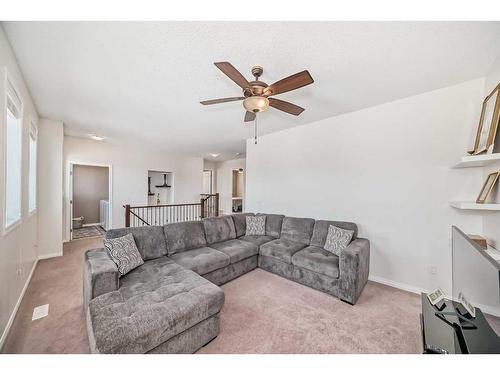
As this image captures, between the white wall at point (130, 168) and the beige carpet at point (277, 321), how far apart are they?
314 centimetres

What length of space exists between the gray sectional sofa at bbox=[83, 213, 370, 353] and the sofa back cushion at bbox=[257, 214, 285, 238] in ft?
0.06

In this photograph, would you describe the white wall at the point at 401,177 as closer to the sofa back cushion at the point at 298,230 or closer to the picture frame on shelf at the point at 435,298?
the sofa back cushion at the point at 298,230

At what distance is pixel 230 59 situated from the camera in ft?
5.97

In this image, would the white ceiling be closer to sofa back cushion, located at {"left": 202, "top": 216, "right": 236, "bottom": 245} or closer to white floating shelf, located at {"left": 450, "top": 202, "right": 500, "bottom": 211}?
white floating shelf, located at {"left": 450, "top": 202, "right": 500, "bottom": 211}

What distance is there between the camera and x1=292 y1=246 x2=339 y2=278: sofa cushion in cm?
241

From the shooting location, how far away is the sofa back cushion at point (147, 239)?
7.88 feet

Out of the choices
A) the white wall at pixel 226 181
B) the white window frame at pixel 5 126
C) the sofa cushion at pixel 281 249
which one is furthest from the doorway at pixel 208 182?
the white window frame at pixel 5 126

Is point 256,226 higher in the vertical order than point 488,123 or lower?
lower

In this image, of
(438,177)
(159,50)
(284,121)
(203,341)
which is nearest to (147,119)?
(159,50)

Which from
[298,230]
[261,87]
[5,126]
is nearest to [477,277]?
[261,87]

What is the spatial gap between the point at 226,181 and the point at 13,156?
6.84m

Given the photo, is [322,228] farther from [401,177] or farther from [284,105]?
[284,105]

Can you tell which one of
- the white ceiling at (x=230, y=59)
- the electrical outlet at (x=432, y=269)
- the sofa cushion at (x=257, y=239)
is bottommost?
the electrical outlet at (x=432, y=269)
